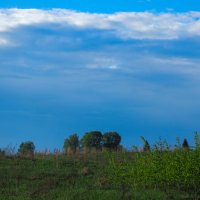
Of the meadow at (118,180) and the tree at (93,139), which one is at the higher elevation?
the tree at (93,139)

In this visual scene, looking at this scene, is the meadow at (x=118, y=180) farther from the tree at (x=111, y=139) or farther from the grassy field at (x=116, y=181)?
the tree at (x=111, y=139)

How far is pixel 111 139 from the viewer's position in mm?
43312

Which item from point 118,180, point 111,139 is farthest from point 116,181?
point 111,139

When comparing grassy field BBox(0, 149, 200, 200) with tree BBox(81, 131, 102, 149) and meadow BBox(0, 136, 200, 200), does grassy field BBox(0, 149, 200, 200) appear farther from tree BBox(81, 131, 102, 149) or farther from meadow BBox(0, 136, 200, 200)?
tree BBox(81, 131, 102, 149)

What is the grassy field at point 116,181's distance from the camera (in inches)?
881

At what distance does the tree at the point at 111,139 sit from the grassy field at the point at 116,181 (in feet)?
46.9

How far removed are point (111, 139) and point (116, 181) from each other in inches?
710

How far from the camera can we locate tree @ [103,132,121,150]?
43.0m

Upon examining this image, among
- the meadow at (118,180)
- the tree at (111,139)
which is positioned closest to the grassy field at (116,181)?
the meadow at (118,180)

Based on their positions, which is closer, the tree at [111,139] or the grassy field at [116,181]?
the grassy field at [116,181]

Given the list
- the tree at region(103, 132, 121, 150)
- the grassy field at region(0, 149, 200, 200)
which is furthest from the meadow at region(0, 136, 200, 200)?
the tree at region(103, 132, 121, 150)

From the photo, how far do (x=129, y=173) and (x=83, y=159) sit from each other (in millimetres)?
8316

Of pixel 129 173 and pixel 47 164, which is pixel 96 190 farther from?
pixel 47 164

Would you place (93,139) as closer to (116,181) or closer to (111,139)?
(111,139)
